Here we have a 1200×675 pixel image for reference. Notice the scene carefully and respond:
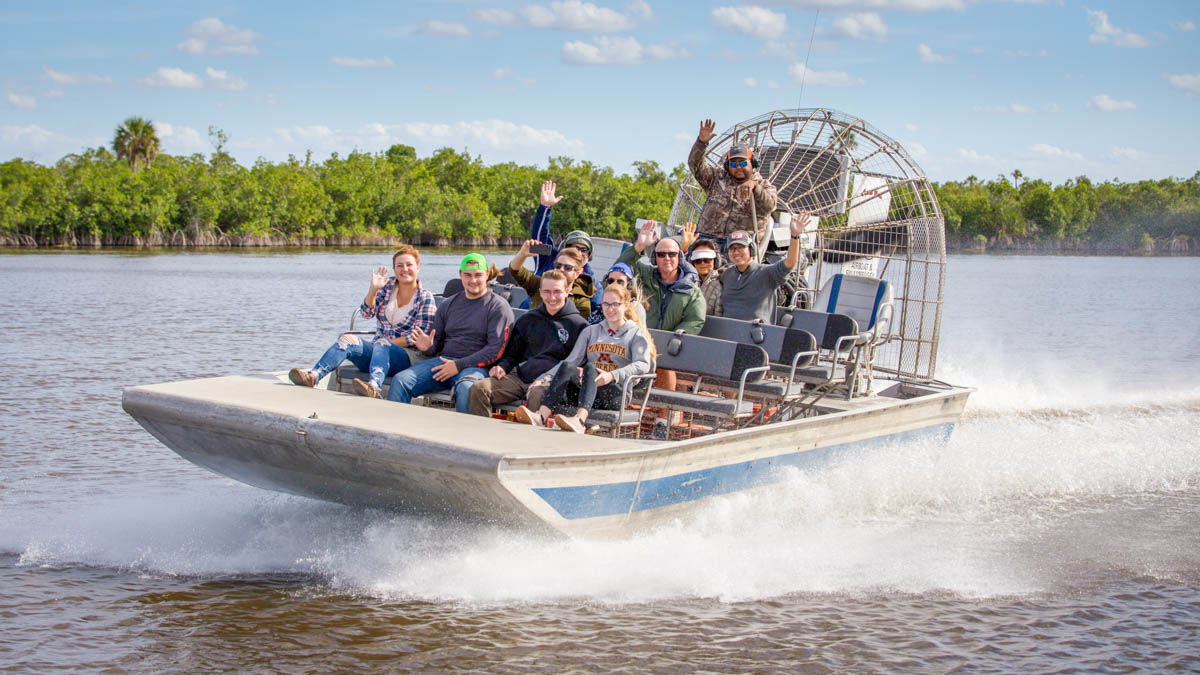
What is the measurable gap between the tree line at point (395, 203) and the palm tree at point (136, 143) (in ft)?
0.42

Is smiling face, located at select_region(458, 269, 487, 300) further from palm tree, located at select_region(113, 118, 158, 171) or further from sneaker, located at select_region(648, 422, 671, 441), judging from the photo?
palm tree, located at select_region(113, 118, 158, 171)

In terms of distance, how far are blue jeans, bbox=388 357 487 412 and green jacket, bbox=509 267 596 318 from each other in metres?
1.21

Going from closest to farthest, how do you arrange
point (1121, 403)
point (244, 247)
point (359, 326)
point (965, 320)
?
point (1121, 403) < point (359, 326) < point (965, 320) < point (244, 247)

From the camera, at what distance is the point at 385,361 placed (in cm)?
857

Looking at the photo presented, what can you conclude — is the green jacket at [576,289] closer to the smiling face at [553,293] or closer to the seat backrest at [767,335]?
the smiling face at [553,293]

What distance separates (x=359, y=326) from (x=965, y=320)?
A: 17.4m

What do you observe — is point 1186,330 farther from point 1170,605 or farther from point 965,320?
point 1170,605

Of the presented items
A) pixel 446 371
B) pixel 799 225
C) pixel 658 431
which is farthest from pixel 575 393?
pixel 799 225

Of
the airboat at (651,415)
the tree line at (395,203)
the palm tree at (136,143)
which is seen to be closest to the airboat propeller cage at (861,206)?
the airboat at (651,415)

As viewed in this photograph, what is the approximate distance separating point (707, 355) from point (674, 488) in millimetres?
1616

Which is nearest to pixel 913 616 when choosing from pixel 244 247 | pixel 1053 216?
pixel 244 247

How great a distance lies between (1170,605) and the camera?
7961mm

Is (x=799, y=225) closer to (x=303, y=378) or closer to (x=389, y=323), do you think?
(x=389, y=323)

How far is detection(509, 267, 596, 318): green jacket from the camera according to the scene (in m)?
9.27
